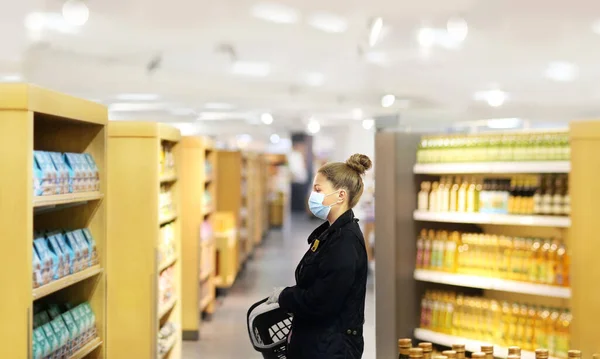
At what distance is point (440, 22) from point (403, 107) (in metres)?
9.65

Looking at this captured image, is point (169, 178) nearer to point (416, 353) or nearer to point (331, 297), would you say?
point (416, 353)

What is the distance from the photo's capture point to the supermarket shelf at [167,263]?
6158 millimetres

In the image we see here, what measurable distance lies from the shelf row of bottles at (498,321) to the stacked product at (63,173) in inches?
131

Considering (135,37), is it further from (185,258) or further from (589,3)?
(589,3)

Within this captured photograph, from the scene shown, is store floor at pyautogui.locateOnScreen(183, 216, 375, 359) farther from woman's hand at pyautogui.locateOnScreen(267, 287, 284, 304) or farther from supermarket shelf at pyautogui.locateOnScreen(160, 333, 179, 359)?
woman's hand at pyautogui.locateOnScreen(267, 287, 284, 304)

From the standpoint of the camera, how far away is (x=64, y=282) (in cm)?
370

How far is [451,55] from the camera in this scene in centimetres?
1301

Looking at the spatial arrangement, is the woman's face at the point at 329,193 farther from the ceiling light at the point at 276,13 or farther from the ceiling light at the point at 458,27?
the ceiling light at the point at 458,27

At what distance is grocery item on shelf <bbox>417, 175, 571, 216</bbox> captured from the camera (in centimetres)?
569

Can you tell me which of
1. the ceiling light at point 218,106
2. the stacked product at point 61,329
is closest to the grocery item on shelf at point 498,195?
the stacked product at point 61,329

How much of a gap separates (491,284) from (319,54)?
310 inches

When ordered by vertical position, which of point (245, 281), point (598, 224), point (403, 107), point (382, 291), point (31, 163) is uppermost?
point (403, 107)

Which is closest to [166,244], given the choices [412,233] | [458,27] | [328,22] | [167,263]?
[167,263]

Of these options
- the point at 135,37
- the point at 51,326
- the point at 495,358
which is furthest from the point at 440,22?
the point at 51,326
